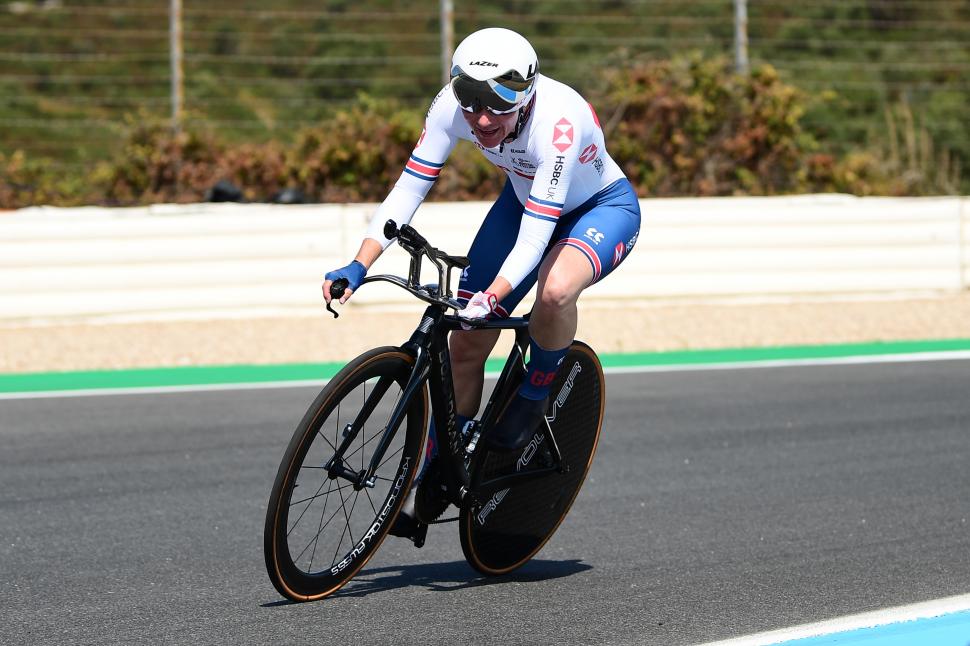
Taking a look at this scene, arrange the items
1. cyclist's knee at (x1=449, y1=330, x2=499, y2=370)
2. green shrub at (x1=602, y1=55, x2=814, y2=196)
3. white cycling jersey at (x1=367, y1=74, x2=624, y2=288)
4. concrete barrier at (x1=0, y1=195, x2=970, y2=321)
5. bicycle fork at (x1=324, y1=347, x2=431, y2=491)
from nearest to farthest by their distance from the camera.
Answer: bicycle fork at (x1=324, y1=347, x2=431, y2=491) → white cycling jersey at (x1=367, y1=74, x2=624, y2=288) → cyclist's knee at (x1=449, y1=330, x2=499, y2=370) → concrete barrier at (x1=0, y1=195, x2=970, y2=321) → green shrub at (x1=602, y1=55, x2=814, y2=196)

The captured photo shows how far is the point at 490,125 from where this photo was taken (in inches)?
184

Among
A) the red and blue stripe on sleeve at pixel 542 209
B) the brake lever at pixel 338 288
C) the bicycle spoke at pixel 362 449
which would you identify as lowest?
the bicycle spoke at pixel 362 449

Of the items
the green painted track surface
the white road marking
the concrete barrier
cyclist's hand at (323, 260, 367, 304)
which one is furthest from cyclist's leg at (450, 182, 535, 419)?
the concrete barrier

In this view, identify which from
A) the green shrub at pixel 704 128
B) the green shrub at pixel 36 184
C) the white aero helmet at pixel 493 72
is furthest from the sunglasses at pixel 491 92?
the green shrub at pixel 704 128

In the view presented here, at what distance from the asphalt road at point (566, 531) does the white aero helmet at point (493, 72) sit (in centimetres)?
170

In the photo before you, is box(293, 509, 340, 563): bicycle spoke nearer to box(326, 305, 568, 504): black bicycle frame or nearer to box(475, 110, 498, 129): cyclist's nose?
box(326, 305, 568, 504): black bicycle frame

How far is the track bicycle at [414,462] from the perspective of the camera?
175 inches

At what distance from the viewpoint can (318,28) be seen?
2475 centimetres

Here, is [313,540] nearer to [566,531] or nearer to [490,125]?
[490,125]

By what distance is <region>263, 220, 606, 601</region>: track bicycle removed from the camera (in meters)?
4.44

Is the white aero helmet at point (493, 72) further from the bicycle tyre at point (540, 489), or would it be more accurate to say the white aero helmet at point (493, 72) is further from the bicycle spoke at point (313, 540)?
the bicycle spoke at point (313, 540)

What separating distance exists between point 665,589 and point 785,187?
13.8 meters

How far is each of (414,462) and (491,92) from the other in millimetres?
1285

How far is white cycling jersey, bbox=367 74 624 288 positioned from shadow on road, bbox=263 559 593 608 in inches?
48.1
